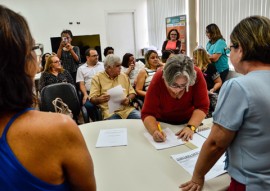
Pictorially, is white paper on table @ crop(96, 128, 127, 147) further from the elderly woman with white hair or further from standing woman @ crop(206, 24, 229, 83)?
standing woman @ crop(206, 24, 229, 83)

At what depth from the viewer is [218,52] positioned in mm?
4062

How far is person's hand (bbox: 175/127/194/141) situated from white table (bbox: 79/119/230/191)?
94 mm

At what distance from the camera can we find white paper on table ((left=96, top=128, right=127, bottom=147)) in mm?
1647

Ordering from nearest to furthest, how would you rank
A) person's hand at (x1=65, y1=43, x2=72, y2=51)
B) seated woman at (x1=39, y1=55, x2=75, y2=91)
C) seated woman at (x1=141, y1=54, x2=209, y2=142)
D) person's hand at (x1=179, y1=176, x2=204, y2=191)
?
person's hand at (x1=179, y1=176, x2=204, y2=191), seated woman at (x1=141, y1=54, x2=209, y2=142), seated woman at (x1=39, y1=55, x2=75, y2=91), person's hand at (x1=65, y1=43, x2=72, y2=51)

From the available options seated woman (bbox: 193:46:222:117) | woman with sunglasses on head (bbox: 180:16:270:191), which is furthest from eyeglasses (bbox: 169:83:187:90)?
seated woman (bbox: 193:46:222:117)

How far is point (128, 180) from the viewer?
48.8 inches

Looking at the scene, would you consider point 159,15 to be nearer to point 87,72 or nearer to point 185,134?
point 87,72

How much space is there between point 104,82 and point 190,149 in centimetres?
165

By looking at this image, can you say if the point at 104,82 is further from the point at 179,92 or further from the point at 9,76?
the point at 9,76

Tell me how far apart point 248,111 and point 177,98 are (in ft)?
3.27

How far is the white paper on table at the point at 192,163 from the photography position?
1.24m

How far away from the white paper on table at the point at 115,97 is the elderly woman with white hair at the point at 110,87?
3 centimetres

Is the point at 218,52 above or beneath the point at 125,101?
above

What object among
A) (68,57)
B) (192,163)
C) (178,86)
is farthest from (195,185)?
(68,57)
